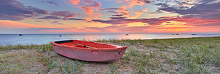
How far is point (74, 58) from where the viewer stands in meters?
4.32

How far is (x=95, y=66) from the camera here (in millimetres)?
3852

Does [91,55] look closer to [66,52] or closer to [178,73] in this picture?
[66,52]

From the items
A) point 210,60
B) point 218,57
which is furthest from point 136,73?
point 218,57

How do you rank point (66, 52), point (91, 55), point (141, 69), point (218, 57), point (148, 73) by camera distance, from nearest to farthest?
point (148, 73) → point (141, 69) → point (91, 55) → point (218, 57) → point (66, 52)

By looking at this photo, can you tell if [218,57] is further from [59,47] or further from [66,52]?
[59,47]

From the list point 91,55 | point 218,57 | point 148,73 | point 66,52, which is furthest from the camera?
point 66,52

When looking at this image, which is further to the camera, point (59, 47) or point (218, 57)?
point (59, 47)

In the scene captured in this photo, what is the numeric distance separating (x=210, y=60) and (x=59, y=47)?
587 centimetres

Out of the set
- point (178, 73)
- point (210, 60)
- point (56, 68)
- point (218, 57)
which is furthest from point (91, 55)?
point (218, 57)

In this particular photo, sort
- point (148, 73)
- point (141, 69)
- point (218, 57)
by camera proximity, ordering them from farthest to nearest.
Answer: point (218, 57) < point (141, 69) < point (148, 73)

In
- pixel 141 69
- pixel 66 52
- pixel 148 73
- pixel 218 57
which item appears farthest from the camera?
pixel 66 52

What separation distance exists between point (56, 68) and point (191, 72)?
398cm

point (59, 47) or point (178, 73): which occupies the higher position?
point (59, 47)

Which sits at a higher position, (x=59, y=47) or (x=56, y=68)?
(x=59, y=47)
